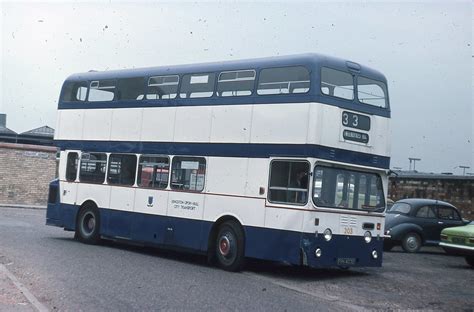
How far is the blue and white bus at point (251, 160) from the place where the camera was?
1196 cm

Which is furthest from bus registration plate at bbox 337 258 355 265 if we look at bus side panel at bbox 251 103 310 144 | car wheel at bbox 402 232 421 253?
car wheel at bbox 402 232 421 253

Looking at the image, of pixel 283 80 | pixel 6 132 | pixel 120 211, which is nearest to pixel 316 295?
pixel 283 80

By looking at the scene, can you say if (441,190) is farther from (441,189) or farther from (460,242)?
(460,242)

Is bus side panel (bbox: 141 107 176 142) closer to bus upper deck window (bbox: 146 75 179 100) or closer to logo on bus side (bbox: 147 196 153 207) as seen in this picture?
bus upper deck window (bbox: 146 75 179 100)

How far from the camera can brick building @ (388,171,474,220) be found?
2370 cm

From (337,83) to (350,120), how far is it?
2.51 ft

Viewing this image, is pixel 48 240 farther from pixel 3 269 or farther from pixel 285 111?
pixel 285 111

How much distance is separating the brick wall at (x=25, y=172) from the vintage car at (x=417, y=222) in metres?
21.2

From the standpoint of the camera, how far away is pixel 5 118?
45719 mm

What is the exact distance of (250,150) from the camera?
1286 cm

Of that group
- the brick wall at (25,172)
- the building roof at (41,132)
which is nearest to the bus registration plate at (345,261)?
the brick wall at (25,172)

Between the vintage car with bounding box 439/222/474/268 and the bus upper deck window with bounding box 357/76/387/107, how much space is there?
4478 mm

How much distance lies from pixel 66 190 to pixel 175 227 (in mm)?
4674

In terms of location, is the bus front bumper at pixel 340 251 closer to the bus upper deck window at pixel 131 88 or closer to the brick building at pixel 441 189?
the bus upper deck window at pixel 131 88
